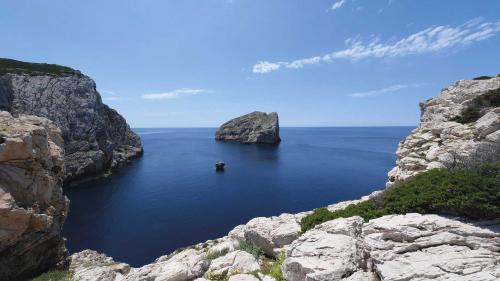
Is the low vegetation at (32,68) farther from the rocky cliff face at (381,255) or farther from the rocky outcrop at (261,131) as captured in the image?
the rocky outcrop at (261,131)

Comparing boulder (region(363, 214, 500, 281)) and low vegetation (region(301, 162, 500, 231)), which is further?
low vegetation (region(301, 162, 500, 231))

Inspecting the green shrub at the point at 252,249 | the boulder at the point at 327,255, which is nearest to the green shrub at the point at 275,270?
the boulder at the point at 327,255

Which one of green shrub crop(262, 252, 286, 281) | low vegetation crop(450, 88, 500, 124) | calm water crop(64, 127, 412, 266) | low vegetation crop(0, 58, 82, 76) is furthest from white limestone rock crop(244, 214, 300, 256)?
low vegetation crop(0, 58, 82, 76)

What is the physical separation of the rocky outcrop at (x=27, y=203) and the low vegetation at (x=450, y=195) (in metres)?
28.8

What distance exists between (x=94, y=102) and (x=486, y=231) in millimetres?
108416

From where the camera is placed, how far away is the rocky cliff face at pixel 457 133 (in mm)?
18000

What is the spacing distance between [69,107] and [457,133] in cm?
10086

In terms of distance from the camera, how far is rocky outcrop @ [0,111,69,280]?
906 inches

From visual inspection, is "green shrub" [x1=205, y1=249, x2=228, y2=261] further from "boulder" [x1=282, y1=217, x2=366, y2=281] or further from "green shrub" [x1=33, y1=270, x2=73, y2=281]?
"green shrub" [x1=33, y1=270, x2=73, y2=281]

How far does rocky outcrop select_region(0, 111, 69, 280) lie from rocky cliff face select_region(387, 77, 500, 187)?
32956mm

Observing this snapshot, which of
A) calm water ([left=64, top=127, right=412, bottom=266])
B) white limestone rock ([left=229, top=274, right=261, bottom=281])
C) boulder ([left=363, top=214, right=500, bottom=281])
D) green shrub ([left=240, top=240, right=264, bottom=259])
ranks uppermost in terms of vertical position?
boulder ([left=363, top=214, right=500, bottom=281])

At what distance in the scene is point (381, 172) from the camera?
85062 mm

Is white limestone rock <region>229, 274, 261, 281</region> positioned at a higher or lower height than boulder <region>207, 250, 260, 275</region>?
higher

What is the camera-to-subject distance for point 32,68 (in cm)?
9588
